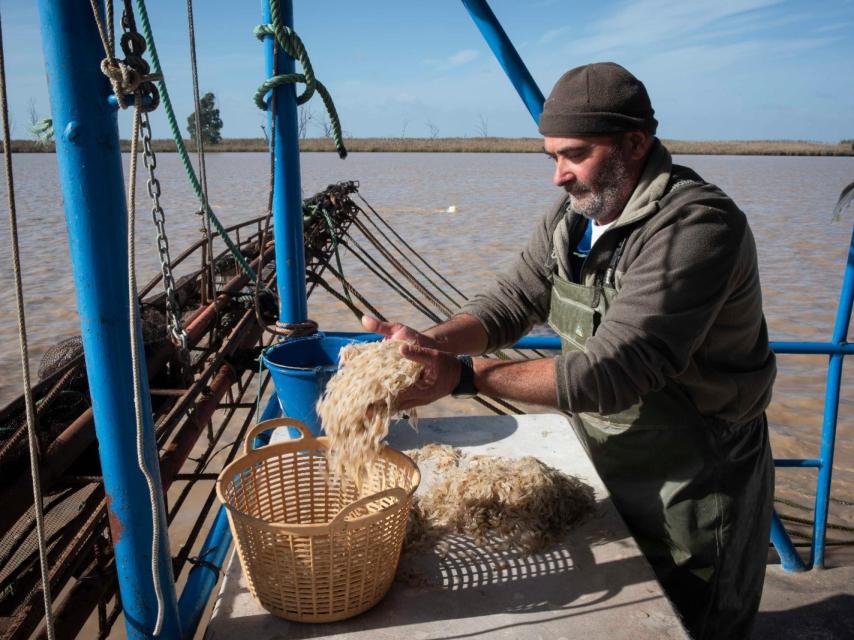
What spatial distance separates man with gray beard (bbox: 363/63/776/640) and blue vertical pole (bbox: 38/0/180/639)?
2.40ft

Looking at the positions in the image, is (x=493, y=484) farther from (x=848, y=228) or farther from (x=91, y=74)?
(x=848, y=228)

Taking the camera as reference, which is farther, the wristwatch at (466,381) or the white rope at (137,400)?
the wristwatch at (466,381)

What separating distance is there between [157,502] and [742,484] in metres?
1.74

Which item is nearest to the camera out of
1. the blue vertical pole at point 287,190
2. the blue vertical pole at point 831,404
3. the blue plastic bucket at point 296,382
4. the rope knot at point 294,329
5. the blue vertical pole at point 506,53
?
the blue plastic bucket at point 296,382

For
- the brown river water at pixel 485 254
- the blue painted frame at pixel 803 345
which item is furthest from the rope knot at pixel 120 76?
the brown river water at pixel 485 254

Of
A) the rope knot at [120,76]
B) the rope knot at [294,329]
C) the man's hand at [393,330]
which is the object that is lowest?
the rope knot at [294,329]

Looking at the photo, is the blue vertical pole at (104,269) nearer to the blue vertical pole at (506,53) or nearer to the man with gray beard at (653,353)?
the man with gray beard at (653,353)

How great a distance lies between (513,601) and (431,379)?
0.62 meters

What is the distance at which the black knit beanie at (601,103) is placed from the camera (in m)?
2.06

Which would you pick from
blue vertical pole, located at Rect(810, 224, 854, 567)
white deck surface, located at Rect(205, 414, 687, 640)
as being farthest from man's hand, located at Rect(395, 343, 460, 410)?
blue vertical pole, located at Rect(810, 224, 854, 567)

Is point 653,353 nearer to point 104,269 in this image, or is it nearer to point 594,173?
point 594,173

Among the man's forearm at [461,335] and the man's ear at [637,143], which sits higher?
the man's ear at [637,143]

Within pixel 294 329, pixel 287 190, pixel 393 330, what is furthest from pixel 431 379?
pixel 287 190

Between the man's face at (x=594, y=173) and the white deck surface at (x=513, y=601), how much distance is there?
3.18 feet
